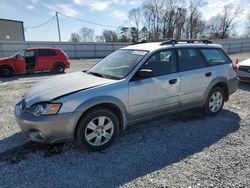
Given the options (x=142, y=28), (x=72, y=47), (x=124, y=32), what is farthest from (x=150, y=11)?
(x=72, y=47)

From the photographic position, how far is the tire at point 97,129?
337cm

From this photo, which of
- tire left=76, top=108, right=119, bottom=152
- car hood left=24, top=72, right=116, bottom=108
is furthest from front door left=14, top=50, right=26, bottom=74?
tire left=76, top=108, right=119, bottom=152

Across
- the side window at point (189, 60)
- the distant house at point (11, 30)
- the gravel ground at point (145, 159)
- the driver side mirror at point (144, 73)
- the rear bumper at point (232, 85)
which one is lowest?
the gravel ground at point (145, 159)

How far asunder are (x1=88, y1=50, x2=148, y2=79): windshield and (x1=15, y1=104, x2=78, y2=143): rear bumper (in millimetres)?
1112

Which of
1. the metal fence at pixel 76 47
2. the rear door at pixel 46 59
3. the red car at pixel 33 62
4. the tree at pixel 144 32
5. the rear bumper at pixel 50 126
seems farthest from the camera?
the tree at pixel 144 32

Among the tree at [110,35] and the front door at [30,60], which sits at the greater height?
the tree at [110,35]

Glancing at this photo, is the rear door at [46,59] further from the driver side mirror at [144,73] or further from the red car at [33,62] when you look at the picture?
the driver side mirror at [144,73]

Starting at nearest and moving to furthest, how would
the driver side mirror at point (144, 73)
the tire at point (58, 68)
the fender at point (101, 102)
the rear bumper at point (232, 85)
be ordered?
1. the fender at point (101, 102)
2. the driver side mirror at point (144, 73)
3. the rear bumper at point (232, 85)
4. the tire at point (58, 68)

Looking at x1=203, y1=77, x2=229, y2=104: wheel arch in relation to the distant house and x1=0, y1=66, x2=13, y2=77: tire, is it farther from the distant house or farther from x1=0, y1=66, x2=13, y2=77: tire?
the distant house

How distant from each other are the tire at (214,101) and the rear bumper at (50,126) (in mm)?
3091

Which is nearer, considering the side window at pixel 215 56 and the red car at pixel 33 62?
the side window at pixel 215 56

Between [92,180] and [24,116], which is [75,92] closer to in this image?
[24,116]

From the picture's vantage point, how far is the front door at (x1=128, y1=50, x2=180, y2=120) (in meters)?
3.78

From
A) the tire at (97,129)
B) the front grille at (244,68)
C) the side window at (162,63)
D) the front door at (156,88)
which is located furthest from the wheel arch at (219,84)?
the front grille at (244,68)
